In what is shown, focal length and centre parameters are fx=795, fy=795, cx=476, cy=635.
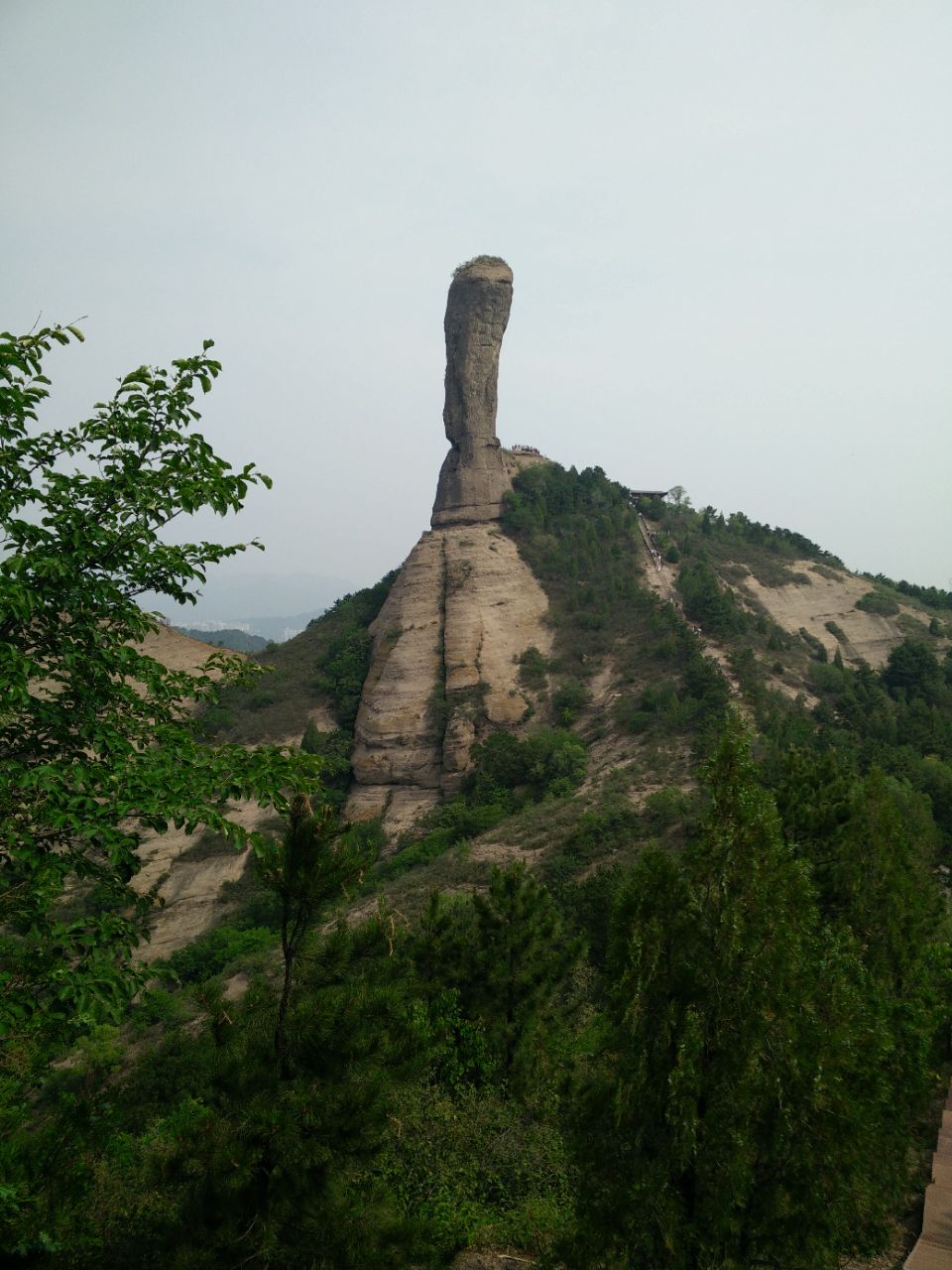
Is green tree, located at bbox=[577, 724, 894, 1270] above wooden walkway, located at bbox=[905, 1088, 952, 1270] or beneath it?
above

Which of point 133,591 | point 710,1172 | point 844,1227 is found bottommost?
point 844,1227

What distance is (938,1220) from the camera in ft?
31.4

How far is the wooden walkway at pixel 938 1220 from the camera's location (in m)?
8.62

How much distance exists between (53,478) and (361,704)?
1736 inches

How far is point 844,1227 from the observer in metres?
7.52

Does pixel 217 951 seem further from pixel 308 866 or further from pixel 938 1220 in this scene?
pixel 308 866

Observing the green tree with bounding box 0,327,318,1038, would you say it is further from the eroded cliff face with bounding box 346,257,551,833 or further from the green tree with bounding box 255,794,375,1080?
the eroded cliff face with bounding box 346,257,551,833

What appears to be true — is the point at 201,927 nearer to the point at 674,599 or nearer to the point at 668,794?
the point at 668,794

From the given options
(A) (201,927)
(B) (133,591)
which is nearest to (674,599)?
(A) (201,927)

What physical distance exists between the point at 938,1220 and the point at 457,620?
41.3 meters

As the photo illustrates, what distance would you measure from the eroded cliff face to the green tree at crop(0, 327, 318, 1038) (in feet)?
125

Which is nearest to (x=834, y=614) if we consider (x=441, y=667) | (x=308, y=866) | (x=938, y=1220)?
(x=441, y=667)

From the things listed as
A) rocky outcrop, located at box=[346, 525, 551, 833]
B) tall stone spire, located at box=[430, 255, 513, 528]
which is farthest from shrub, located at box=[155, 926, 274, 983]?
tall stone spire, located at box=[430, 255, 513, 528]

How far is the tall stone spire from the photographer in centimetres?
5553
